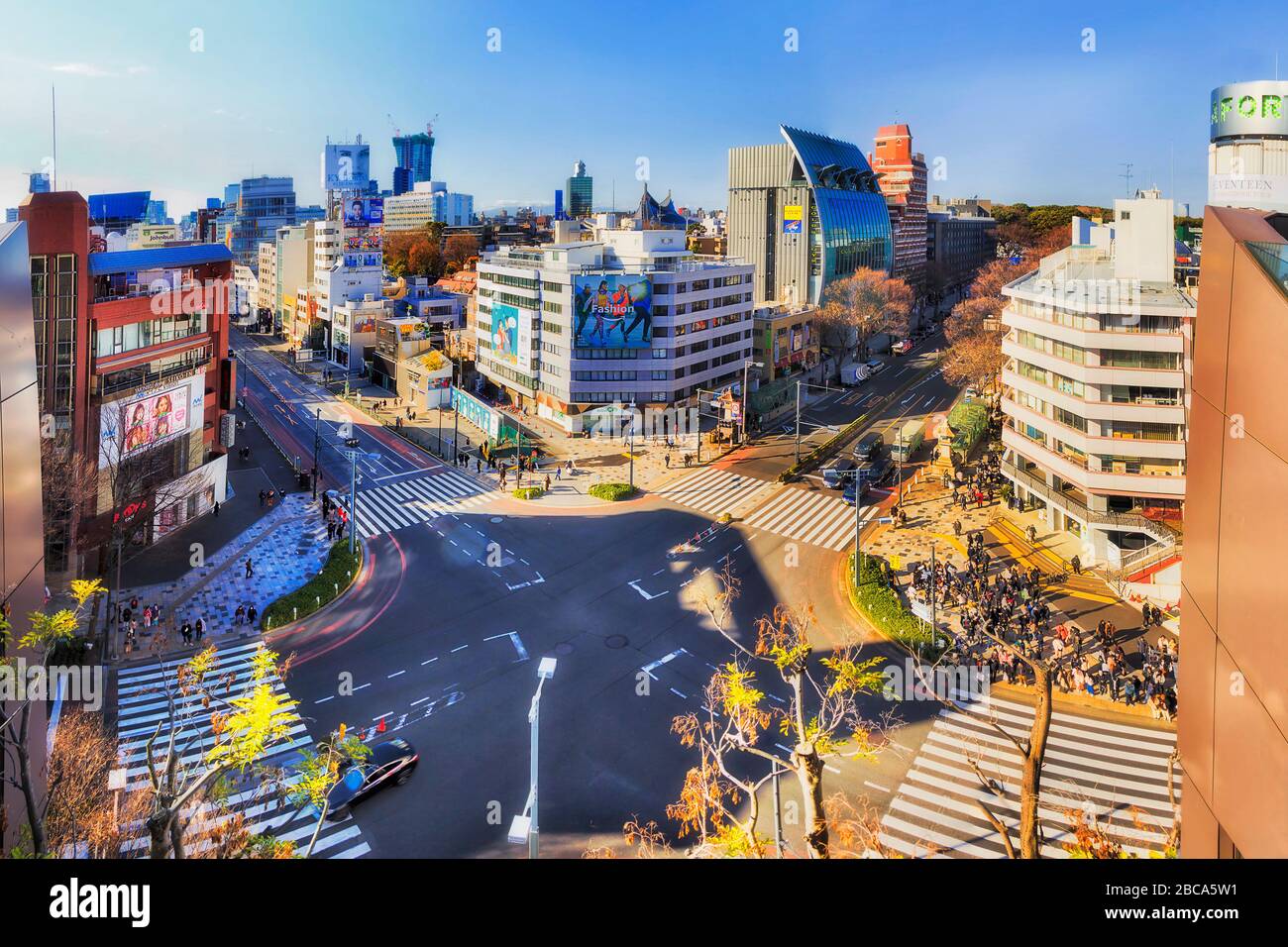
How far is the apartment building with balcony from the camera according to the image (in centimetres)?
3344

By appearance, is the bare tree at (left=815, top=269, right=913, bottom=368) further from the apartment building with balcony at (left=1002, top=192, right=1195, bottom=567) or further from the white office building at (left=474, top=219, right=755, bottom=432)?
the apartment building with balcony at (left=1002, top=192, right=1195, bottom=567)

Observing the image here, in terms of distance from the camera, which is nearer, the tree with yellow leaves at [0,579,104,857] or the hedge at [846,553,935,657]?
the tree with yellow leaves at [0,579,104,857]

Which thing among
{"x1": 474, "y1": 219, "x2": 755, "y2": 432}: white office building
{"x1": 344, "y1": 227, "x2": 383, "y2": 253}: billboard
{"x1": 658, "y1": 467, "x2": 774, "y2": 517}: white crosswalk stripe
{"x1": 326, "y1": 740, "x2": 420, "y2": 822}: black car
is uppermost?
{"x1": 344, "y1": 227, "x2": 383, "y2": 253}: billboard

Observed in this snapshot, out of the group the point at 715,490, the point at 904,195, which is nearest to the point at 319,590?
the point at 715,490

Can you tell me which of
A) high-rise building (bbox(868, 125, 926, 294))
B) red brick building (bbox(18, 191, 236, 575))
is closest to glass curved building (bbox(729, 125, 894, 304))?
high-rise building (bbox(868, 125, 926, 294))

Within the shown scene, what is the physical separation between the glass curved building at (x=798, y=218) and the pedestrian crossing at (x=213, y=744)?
7308cm

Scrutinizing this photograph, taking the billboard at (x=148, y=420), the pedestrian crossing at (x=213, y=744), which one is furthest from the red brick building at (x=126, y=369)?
the pedestrian crossing at (x=213, y=744)

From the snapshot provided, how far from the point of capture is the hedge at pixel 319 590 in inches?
1158

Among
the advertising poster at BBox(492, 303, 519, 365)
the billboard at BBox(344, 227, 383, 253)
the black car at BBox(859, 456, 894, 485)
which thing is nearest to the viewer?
the black car at BBox(859, 456, 894, 485)

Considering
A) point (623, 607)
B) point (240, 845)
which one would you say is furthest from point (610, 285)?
point (240, 845)

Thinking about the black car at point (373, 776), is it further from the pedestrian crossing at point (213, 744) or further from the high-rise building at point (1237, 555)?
the high-rise building at point (1237, 555)

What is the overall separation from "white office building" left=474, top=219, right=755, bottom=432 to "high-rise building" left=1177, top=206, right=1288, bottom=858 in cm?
4954

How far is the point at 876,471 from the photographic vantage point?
158 ft
